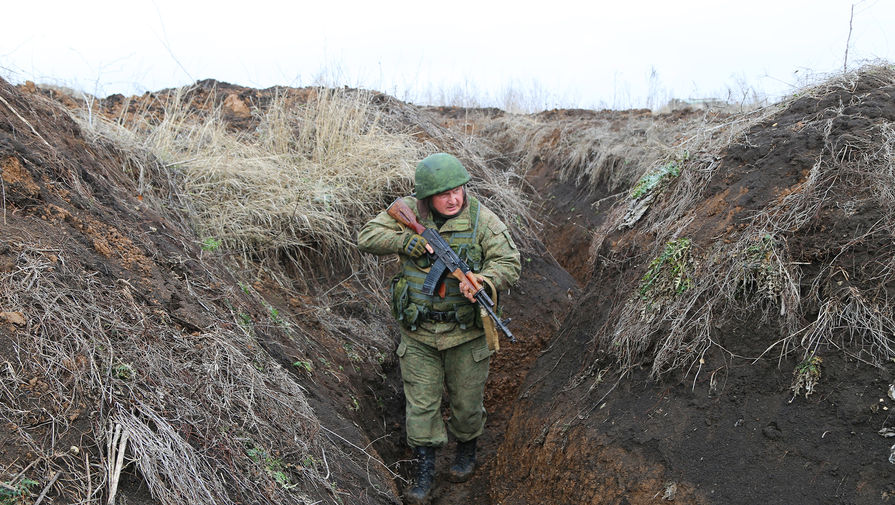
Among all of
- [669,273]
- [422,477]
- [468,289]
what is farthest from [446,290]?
[669,273]

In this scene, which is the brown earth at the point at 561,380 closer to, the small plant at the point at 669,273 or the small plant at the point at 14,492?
the small plant at the point at 14,492

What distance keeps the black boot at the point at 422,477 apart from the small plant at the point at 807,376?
7.35 ft

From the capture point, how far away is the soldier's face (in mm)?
4105

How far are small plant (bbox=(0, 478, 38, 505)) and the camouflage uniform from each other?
7.78ft

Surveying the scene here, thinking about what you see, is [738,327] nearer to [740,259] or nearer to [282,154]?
[740,259]

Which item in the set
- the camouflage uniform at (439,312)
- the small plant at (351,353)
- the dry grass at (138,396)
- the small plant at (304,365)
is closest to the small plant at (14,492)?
the dry grass at (138,396)

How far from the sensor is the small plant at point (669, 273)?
3.68 meters

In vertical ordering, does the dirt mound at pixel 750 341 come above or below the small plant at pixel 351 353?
above

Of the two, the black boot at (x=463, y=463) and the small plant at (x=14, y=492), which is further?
the black boot at (x=463, y=463)

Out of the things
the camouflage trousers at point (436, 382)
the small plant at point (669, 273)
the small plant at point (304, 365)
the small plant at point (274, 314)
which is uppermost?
the small plant at point (669, 273)

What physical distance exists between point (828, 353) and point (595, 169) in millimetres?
5439

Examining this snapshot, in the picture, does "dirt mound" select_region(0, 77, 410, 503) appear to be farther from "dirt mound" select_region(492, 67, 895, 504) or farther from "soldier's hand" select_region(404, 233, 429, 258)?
"dirt mound" select_region(492, 67, 895, 504)

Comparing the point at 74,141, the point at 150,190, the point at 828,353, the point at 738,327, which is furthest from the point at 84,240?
the point at 828,353

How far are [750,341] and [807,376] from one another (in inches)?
13.6
